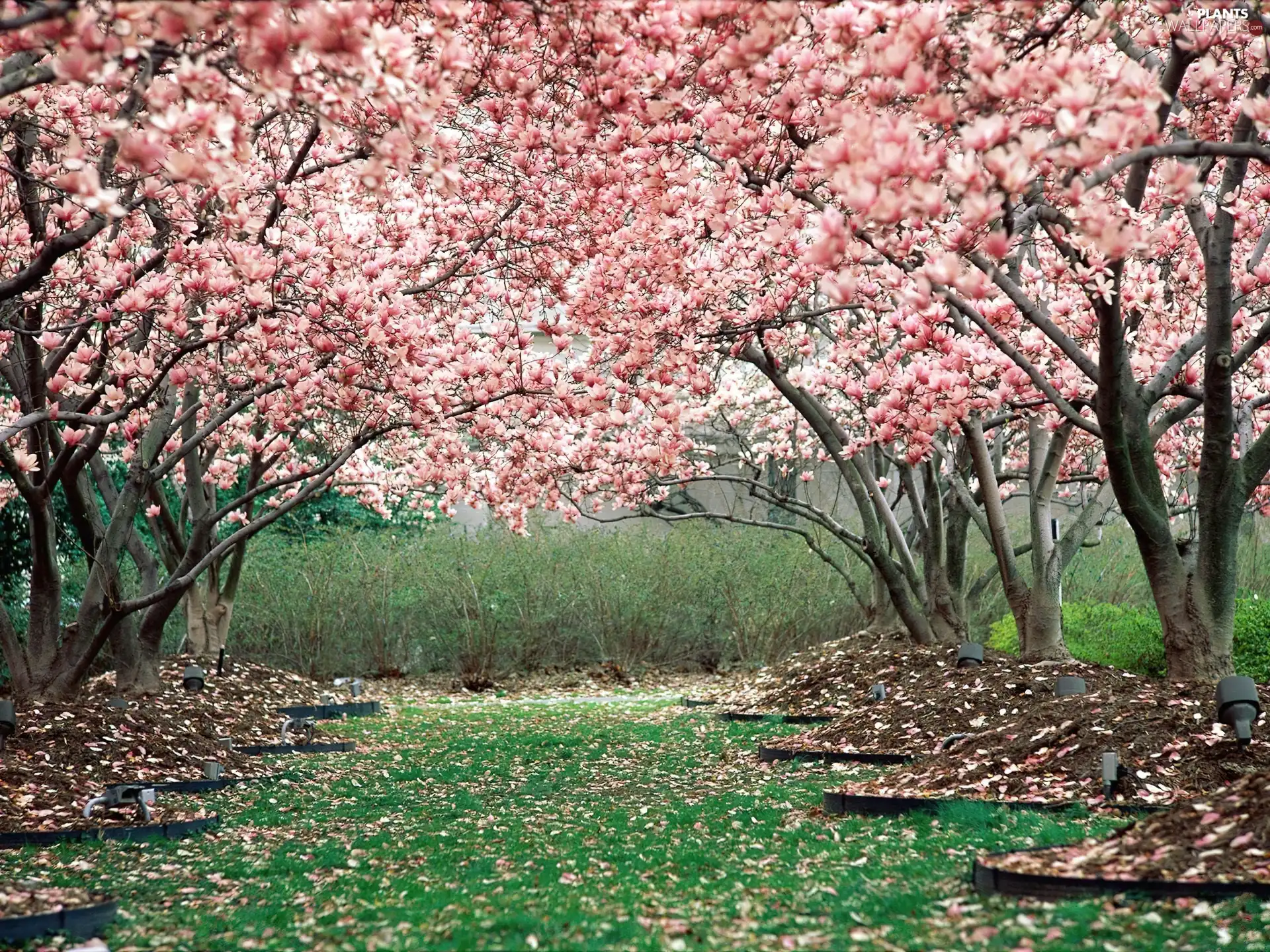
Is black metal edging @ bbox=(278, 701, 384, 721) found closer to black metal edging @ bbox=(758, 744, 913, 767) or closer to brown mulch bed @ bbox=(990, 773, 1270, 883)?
black metal edging @ bbox=(758, 744, 913, 767)

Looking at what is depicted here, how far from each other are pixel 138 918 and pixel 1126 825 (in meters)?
3.40

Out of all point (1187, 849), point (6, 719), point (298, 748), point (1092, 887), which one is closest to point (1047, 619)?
point (1187, 849)

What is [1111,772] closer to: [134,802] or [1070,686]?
[1070,686]

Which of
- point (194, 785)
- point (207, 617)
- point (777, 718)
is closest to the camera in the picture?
point (194, 785)

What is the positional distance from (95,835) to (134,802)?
454 mm

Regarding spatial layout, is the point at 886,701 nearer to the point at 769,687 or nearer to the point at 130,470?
the point at 769,687

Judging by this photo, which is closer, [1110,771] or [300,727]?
[1110,771]

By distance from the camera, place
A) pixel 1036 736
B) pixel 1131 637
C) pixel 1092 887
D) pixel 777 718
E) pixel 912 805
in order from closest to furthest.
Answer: pixel 1092 887, pixel 912 805, pixel 1036 736, pixel 777 718, pixel 1131 637

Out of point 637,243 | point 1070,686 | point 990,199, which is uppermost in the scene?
point 637,243

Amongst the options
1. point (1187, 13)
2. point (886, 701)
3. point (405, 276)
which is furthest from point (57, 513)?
point (1187, 13)

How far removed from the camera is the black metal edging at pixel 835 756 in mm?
7512

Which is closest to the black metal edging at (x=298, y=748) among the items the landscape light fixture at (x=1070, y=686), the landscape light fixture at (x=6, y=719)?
the landscape light fixture at (x=6, y=719)

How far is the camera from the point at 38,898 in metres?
4.10

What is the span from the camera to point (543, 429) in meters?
11.6
